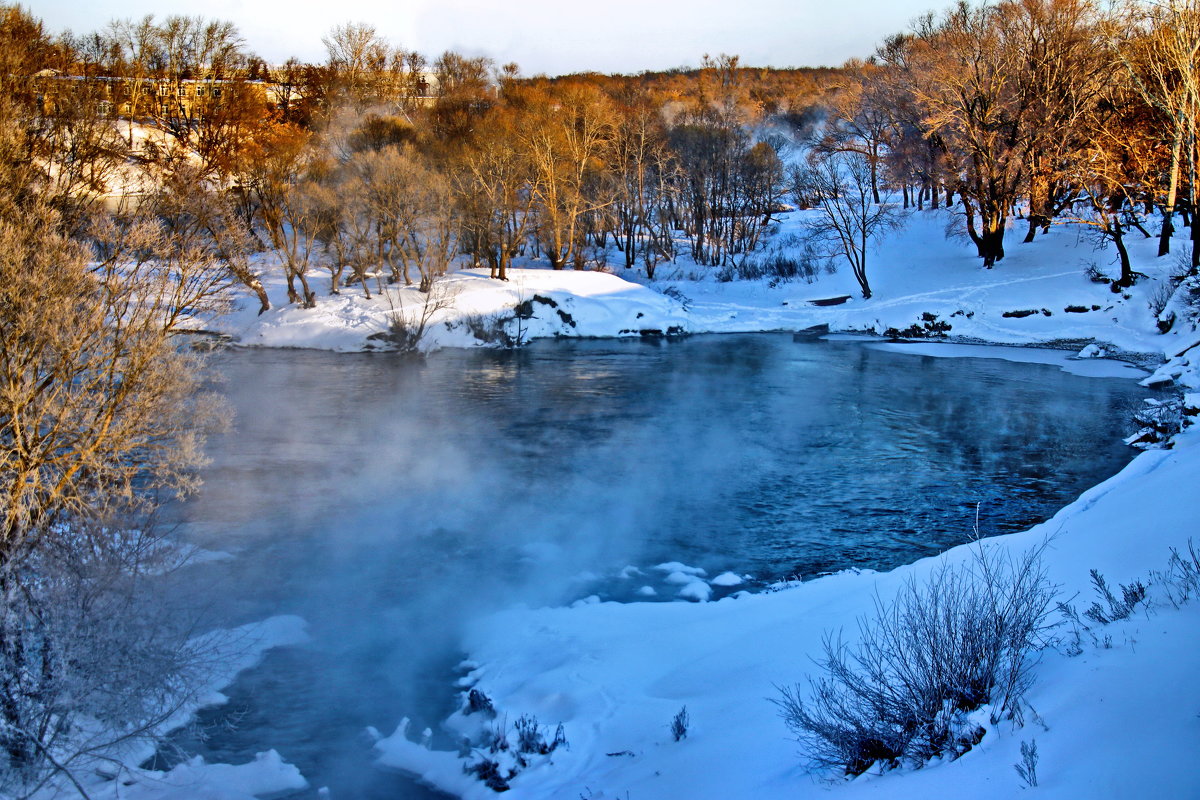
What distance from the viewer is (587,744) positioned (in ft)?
22.9

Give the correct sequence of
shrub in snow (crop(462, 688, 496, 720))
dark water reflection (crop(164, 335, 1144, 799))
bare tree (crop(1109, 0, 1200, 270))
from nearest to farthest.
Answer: shrub in snow (crop(462, 688, 496, 720)) → dark water reflection (crop(164, 335, 1144, 799)) → bare tree (crop(1109, 0, 1200, 270))

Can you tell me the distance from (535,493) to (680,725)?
8.34 meters

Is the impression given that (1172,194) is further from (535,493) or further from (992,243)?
(535,493)

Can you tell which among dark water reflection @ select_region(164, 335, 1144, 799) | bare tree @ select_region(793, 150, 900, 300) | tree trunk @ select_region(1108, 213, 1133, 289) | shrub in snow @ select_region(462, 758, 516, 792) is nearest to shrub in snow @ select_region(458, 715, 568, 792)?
shrub in snow @ select_region(462, 758, 516, 792)

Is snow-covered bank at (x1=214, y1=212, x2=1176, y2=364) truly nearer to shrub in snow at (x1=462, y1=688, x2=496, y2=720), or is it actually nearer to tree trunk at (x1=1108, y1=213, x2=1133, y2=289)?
tree trunk at (x1=1108, y1=213, x2=1133, y2=289)

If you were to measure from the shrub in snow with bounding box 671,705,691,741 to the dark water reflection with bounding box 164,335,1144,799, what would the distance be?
2.28 metres

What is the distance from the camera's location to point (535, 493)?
14680mm

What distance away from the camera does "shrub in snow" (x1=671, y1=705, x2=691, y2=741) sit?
654cm

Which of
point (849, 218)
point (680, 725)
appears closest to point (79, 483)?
point (680, 725)

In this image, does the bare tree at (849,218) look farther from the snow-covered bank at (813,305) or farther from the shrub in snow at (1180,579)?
the shrub in snow at (1180,579)

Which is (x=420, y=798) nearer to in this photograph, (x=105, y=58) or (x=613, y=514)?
(x=613, y=514)

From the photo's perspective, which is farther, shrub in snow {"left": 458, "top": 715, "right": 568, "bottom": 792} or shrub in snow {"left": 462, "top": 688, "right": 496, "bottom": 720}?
shrub in snow {"left": 462, "top": 688, "right": 496, "bottom": 720}

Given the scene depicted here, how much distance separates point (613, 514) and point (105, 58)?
4451 centimetres

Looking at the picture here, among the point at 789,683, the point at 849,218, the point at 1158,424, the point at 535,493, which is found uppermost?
the point at 849,218
